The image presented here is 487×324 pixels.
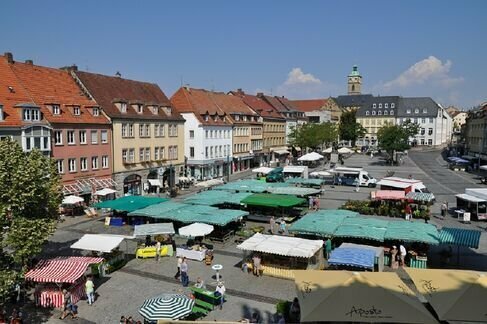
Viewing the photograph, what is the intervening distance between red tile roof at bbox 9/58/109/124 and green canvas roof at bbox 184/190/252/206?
1373 centimetres

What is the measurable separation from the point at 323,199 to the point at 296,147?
47.5 m

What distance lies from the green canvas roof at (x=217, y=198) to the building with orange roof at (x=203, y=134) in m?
20.7

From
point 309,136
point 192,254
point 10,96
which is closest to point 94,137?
point 10,96

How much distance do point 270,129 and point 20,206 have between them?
6711 cm

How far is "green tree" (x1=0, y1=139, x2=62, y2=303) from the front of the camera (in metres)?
16.8

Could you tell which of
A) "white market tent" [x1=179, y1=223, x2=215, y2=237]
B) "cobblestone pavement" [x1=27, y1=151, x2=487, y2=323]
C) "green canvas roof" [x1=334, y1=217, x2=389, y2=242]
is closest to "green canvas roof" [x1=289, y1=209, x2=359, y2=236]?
"green canvas roof" [x1=334, y1=217, x2=389, y2=242]

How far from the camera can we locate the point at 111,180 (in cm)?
4312

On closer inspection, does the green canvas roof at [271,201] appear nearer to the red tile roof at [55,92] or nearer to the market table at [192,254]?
the market table at [192,254]

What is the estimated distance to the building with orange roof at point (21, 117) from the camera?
3372 centimetres

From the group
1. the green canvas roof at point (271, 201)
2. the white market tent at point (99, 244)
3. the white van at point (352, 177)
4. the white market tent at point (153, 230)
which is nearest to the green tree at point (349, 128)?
the white van at point (352, 177)

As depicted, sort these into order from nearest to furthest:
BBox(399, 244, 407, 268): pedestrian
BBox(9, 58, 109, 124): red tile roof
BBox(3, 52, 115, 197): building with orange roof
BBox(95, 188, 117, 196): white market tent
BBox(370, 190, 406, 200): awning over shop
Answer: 1. BBox(399, 244, 407, 268): pedestrian
2. BBox(370, 190, 406, 200): awning over shop
3. BBox(3, 52, 115, 197): building with orange roof
4. BBox(9, 58, 109, 124): red tile roof
5. BBox(95, 188, 117, 196): white market tent

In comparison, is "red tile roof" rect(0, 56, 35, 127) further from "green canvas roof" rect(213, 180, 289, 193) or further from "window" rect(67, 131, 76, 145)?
"green canvas roof" rect(213, 180, 289, 193)

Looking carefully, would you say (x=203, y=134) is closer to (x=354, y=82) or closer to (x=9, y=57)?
(x=9, y=57)

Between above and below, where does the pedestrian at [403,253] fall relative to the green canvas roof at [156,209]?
below
